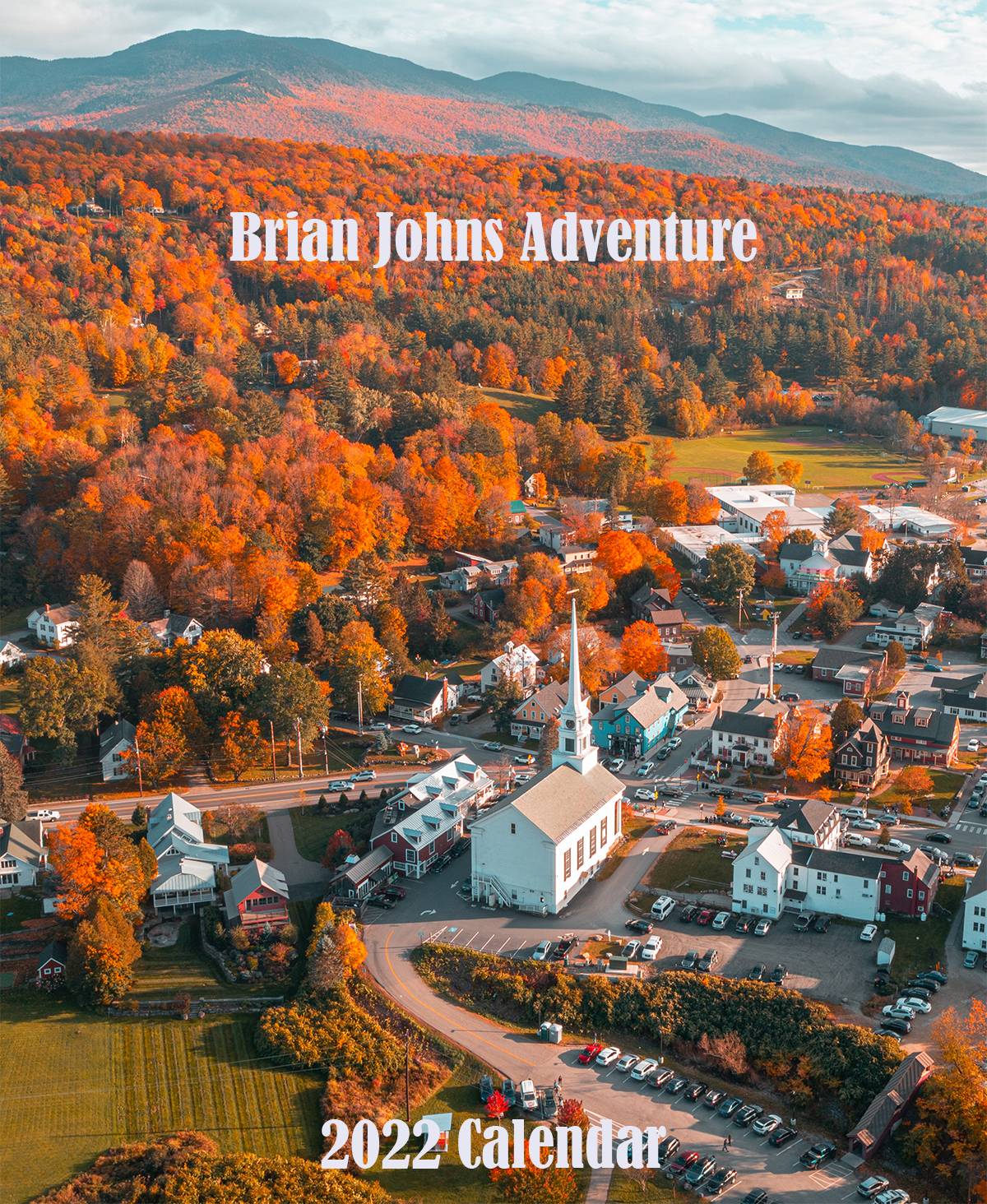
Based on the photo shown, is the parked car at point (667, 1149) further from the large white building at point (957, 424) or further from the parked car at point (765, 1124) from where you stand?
the large white building at point (957, 424)

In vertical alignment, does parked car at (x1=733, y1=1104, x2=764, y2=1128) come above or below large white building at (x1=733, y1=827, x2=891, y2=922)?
below

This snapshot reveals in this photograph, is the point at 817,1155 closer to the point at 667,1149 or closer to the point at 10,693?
the point at 667,1149

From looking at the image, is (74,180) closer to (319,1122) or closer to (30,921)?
(30,921)

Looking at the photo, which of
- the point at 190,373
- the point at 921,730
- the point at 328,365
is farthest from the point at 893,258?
the point at 921,730

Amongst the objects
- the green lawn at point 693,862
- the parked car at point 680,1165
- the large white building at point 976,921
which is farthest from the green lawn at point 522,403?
the parked car at point 680,1165

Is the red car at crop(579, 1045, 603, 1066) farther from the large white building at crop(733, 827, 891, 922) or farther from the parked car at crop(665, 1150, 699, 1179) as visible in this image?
the large white building at crop(733, 827, 891, 922)

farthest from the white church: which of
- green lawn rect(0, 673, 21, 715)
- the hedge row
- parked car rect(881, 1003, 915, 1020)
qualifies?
green lawn rect(0, 673, 21, 715)
